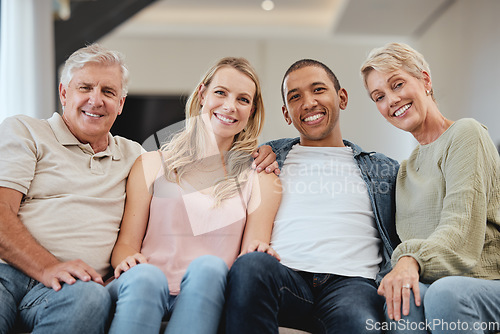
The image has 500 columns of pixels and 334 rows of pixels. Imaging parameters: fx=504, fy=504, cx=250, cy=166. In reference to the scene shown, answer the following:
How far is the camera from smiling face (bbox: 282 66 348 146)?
1.69 m

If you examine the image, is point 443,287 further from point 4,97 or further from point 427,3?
point 427,3

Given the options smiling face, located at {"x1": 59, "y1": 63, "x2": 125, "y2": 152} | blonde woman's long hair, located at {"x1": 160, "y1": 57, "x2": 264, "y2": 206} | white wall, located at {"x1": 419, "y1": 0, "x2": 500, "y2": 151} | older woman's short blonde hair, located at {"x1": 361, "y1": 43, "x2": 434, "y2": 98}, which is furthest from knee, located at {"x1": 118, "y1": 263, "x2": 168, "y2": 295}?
white wall, located at {"x1": 419, "y1": 0, "x2": 500, "y2": 151}

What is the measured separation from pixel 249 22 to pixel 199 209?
501 cm

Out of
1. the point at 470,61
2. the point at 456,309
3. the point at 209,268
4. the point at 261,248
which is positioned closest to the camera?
the point at 456,309

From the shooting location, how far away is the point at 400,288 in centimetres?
117

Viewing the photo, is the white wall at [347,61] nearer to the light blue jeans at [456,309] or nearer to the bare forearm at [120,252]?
the bare forearm at [120,252]

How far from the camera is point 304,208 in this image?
153cm

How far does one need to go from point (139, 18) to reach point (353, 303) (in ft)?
18.0

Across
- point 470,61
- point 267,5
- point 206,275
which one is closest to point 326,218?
point 206,275

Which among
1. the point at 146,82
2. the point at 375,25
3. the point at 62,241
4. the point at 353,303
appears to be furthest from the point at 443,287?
the point at 146,82

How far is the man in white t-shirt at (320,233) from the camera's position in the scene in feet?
3.91

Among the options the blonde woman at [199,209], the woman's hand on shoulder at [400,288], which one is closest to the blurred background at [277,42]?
the blonde woman at [199,209]

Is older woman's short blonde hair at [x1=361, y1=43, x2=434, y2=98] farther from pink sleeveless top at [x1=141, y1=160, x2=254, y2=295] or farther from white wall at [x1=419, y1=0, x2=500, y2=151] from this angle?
white wall at [x1=419, y1=0, x2=500, y2=151]

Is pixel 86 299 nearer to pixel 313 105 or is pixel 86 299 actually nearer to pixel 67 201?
pixel 67 201
